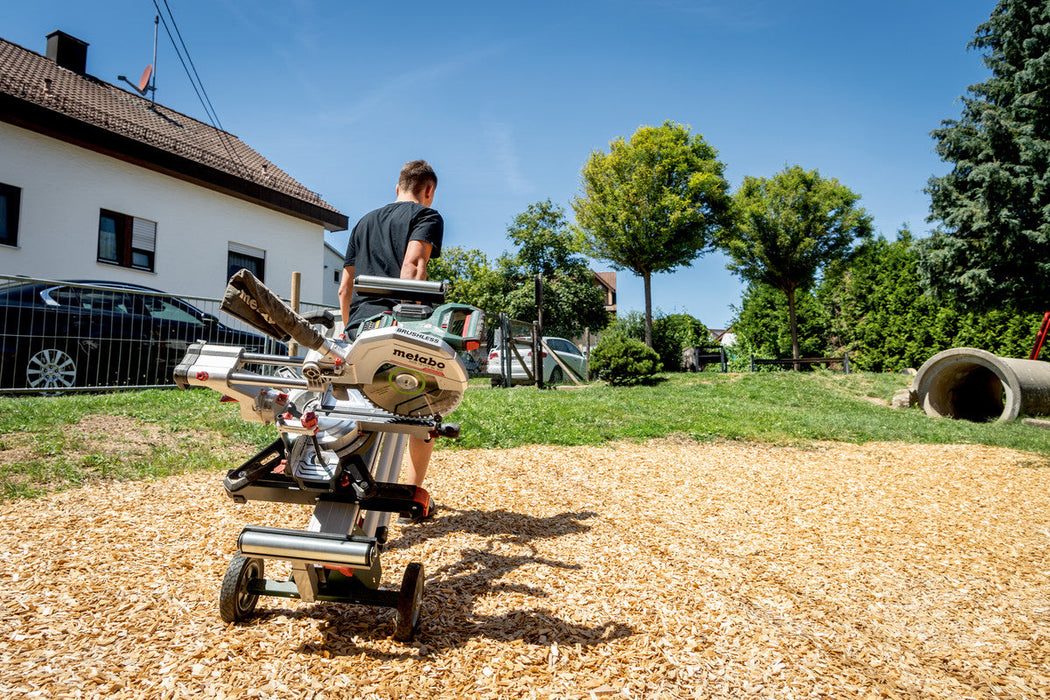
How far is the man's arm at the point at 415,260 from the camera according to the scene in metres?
2.73

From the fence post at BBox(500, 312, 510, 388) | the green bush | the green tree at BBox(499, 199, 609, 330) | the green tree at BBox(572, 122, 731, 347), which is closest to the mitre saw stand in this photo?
the fence post at BBox(500, 312, 510, 388)

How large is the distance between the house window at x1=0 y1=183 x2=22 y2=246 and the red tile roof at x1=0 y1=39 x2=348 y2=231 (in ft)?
4.03

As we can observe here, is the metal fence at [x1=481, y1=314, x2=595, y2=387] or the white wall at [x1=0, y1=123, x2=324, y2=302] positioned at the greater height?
the white wall at [x1=0, y1=123, x2=324, y2=302]

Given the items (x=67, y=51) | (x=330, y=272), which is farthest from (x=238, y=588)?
(x=330, y=272)

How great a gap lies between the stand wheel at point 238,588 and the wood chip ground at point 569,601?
72mm

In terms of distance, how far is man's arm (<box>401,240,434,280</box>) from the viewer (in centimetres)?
273

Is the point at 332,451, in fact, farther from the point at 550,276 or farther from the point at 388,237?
the point at 550,276

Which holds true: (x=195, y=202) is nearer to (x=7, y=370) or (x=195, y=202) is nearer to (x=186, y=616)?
(x=7, y=370)

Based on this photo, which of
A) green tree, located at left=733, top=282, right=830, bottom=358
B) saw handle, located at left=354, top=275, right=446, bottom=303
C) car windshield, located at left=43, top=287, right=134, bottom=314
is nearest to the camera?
saw handle, located at left=354, top=275, right=446, bottom=303

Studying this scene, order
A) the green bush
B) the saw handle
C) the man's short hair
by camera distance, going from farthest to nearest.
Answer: the green bush < the man's short hair < the saw handle

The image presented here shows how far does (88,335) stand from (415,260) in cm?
667

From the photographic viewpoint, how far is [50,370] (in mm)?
7004

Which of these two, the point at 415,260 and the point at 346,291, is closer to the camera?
the point at 415,260

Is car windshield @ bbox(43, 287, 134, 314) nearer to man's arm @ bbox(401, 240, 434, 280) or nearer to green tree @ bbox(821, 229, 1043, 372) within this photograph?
man's arm @ bbox(401, 240, 434, 280)
